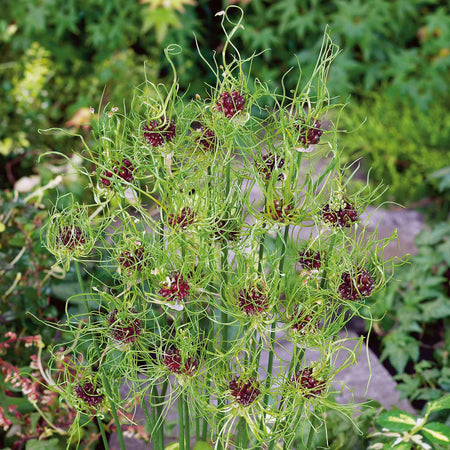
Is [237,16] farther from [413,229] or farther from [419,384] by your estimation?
[419,384]

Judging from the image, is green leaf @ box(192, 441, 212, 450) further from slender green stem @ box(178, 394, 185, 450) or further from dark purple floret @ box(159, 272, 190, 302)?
dark purple floret @ box(159, 272, 190, 302)

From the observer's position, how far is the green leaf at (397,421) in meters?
1.50

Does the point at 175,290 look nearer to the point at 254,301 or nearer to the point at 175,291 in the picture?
the point at 175,291

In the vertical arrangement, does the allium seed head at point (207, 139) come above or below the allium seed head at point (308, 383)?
above

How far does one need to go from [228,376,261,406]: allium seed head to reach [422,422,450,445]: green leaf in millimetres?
637

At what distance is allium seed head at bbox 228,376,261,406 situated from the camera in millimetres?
1010

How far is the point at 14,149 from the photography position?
9.38 ft

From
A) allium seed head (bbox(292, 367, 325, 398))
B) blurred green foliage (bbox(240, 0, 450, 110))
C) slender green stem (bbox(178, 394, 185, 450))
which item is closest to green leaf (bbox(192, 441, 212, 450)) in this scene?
slender green stem (bbox(178, 394, 185, 450))

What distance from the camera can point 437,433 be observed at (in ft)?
4.78

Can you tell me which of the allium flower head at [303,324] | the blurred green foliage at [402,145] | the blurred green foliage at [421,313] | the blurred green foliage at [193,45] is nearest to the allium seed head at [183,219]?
the allium flower head at [303,324]

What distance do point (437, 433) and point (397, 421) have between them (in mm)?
99

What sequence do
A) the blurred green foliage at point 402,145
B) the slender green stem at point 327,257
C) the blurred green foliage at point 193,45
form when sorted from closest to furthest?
the slender green stem at point 327,257 < the blurred green foliage at point 402,145 < the blurred green foliage at point 193,45

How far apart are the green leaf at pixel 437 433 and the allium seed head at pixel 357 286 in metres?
0.58

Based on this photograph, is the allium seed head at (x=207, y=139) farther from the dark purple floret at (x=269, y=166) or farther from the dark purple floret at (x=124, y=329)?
the dark purple floret at (x=124, y=329)
